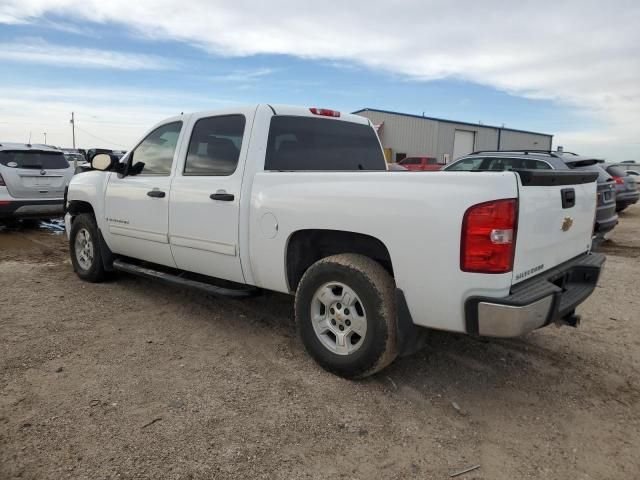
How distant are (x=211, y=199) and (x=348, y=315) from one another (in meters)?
1.51

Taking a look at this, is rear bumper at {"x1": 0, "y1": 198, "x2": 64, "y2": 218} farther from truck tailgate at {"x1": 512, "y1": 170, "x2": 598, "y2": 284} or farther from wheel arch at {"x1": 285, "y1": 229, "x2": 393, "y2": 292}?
truck tailgate at {"x1": 512, "y1": 170, "x2": 598, "y2": 284}

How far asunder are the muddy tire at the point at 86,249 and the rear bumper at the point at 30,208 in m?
3.74

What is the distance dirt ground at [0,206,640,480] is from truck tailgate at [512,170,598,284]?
91 cm

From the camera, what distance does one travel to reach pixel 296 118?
4227 millimetres

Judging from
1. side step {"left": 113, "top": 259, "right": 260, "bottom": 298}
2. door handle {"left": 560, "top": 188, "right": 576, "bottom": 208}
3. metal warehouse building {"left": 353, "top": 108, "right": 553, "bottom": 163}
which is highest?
metal warehouse building {"left": 353, "top": 108, "right": 553, "bottom": 163}

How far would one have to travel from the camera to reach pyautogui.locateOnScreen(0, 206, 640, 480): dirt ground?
2.55 meters

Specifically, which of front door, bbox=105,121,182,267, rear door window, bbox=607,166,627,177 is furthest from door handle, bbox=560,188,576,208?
rear door window, bbox=607,166,627,177

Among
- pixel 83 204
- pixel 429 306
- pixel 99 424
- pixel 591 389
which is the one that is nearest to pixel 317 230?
pixel 429 306

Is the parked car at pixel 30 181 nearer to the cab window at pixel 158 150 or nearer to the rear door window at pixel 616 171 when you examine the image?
the cab window at pixel 158 150

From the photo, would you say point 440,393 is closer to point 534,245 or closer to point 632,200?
point 534,245

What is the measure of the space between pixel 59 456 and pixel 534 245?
280 centimetres

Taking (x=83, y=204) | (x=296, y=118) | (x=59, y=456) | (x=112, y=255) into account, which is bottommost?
(x=59, y=456)

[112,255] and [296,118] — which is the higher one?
[296,118]

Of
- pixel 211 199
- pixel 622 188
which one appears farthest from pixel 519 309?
pixel 622 188
